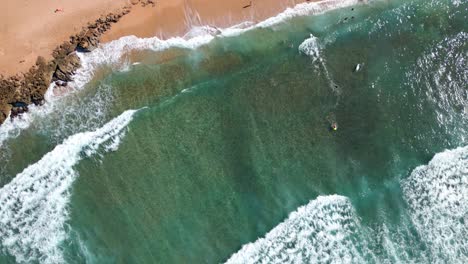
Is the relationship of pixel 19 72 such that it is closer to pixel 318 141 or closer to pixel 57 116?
pixel 57 116

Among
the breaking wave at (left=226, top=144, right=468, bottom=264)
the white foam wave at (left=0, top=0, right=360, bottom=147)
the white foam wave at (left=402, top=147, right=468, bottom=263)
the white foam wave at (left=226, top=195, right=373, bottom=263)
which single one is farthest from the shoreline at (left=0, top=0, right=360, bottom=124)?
the white foam wave at (left=402, top=147, right=468, bottom=263)

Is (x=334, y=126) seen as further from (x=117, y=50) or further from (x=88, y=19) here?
(x=88, y=19)

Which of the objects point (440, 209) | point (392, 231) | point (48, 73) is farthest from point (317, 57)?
point (48, 73)

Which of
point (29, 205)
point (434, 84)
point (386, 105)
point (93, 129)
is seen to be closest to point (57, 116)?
point (93, 129)

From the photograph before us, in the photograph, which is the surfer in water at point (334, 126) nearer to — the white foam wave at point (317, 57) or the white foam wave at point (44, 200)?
the white foam wave at point (317, 57)

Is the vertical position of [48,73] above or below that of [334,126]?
above

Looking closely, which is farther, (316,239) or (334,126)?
(334,126)
